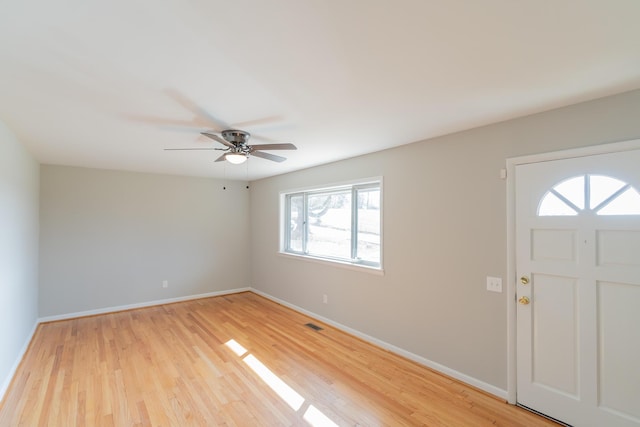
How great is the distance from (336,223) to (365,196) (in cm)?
74

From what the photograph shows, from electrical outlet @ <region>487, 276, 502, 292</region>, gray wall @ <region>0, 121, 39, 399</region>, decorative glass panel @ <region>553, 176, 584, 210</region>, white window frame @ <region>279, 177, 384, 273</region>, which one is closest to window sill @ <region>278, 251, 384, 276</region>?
white window frame @ <region>279, 177, 384, 273</region>

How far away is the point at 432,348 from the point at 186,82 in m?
3.18

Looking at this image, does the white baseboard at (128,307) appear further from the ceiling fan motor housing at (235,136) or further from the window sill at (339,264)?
the ceiling fan motor housing at (235,136)

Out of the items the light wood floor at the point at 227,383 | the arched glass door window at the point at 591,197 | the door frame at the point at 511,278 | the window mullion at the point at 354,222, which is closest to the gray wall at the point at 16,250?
the light wood floor at the point at 227,383

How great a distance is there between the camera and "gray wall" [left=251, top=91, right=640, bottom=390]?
218 cm

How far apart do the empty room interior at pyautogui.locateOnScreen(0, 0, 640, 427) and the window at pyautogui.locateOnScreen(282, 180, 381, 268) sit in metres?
0.06

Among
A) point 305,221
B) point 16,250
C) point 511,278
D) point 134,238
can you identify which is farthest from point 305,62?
point 134,238

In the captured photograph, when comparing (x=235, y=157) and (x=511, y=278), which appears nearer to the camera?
(x=511, y=278)

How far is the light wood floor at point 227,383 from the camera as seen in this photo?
2.18m

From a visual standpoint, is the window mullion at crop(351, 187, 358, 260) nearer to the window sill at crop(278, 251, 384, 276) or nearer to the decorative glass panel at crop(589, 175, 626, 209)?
the window sill at crop(278, 251, 384, 276)

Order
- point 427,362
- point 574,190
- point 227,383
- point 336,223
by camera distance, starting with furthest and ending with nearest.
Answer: point 336,223
point 427,362
point 227,383
point 574,190

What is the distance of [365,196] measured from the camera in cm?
386

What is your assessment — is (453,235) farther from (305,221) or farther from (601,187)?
(305,221)

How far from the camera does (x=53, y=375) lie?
9.09 ft
